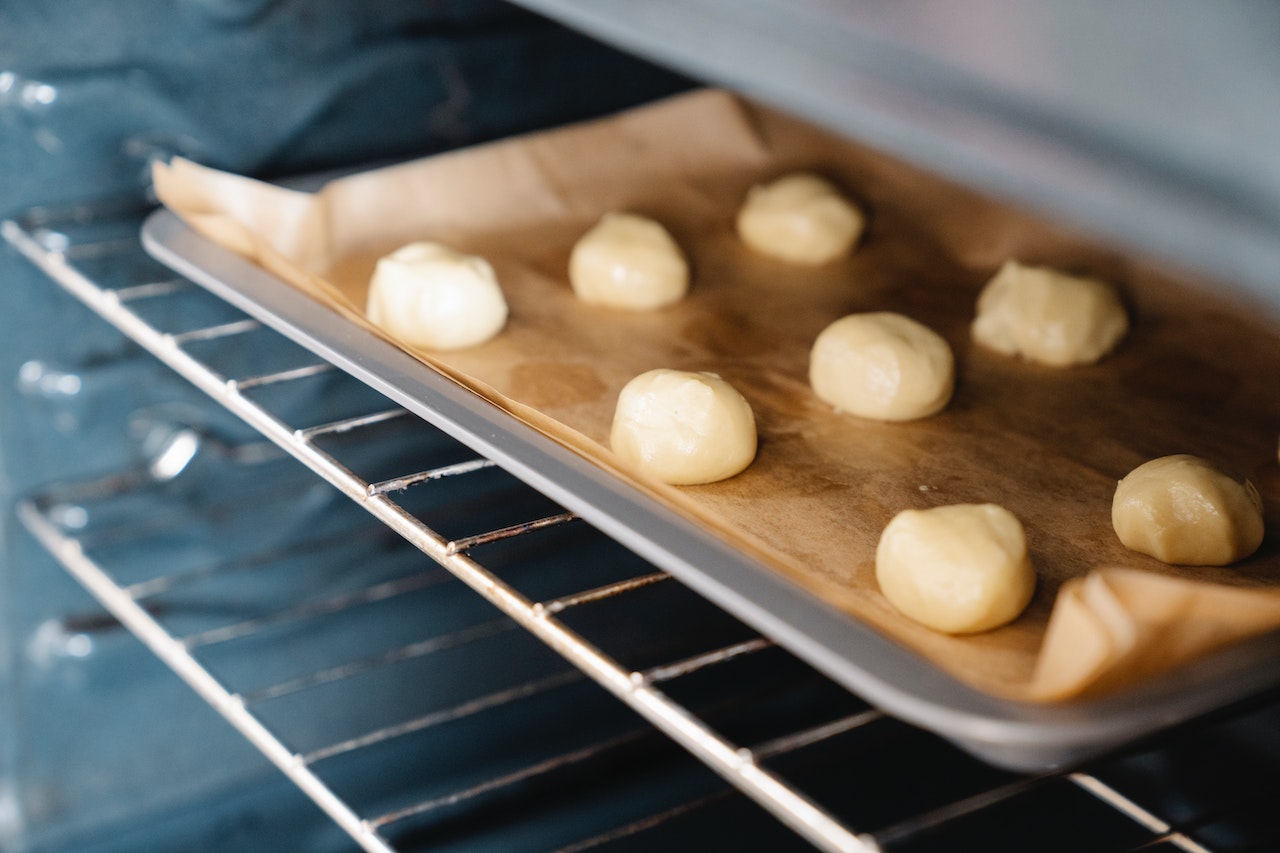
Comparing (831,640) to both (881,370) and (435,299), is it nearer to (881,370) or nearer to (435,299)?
(881,370)

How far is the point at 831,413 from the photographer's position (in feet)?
3.52

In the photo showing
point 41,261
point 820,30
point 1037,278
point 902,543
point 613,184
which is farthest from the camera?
point 613,184

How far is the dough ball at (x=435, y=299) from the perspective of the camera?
3.53ft

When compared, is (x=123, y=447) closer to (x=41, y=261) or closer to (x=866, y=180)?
(x=41, y=261)

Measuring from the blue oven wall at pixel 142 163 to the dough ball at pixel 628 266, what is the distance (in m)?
0.19

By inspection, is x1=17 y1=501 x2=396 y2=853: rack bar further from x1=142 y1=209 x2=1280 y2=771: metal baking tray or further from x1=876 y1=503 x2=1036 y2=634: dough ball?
x1=876 y1=503 x2=1036 y2=634: dough ball

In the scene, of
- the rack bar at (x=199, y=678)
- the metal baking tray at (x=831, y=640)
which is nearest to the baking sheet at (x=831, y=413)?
the metal baking tray at (x=831, y=640)

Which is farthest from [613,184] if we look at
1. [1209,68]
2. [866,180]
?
[1209,68]

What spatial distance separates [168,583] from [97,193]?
0.41 m

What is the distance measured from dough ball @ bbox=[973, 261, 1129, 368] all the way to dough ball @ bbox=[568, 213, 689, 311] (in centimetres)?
31

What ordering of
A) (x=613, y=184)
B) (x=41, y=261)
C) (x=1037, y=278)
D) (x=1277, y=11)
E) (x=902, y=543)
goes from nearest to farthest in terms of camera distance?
(x=1277, y=11), (x=902, y=543), (x=41, y=261), (x=1037, y=278), (x=613, y=184)

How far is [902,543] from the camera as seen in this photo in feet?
2.62

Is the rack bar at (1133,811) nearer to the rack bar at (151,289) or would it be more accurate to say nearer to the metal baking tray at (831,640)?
the metal baking tray at (831,640)

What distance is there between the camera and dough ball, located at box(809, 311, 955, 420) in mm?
1033
